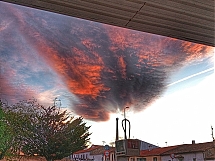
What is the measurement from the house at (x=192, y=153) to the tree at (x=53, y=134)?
77cm

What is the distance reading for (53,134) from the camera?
2.21 m

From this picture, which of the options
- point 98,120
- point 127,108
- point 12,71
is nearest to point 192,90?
point 127,108

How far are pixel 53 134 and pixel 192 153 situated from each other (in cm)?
119

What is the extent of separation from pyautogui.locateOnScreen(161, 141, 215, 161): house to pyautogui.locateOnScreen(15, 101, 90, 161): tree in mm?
775

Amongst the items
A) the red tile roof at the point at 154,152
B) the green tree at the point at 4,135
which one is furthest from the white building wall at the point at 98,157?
the green tree at the point at 4,135

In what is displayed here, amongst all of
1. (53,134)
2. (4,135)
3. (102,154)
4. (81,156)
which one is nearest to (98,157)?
(102,154)

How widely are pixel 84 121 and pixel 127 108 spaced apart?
390 mm

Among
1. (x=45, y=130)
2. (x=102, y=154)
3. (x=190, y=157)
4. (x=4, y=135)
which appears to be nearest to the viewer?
(x=4, y=135)

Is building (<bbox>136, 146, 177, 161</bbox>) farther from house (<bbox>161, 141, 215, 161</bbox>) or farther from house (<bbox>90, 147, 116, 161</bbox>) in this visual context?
house (<bbox>90, 147, 116, 161</bbox>)

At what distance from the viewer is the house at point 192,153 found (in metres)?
2.32

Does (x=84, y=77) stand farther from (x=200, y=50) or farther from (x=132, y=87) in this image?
(x=200, y=50)

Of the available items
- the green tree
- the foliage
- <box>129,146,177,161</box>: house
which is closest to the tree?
the foliage

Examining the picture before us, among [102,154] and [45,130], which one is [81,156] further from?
[45,130]

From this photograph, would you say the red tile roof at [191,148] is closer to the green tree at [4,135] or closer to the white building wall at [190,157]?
the white building wall at [190,157]
